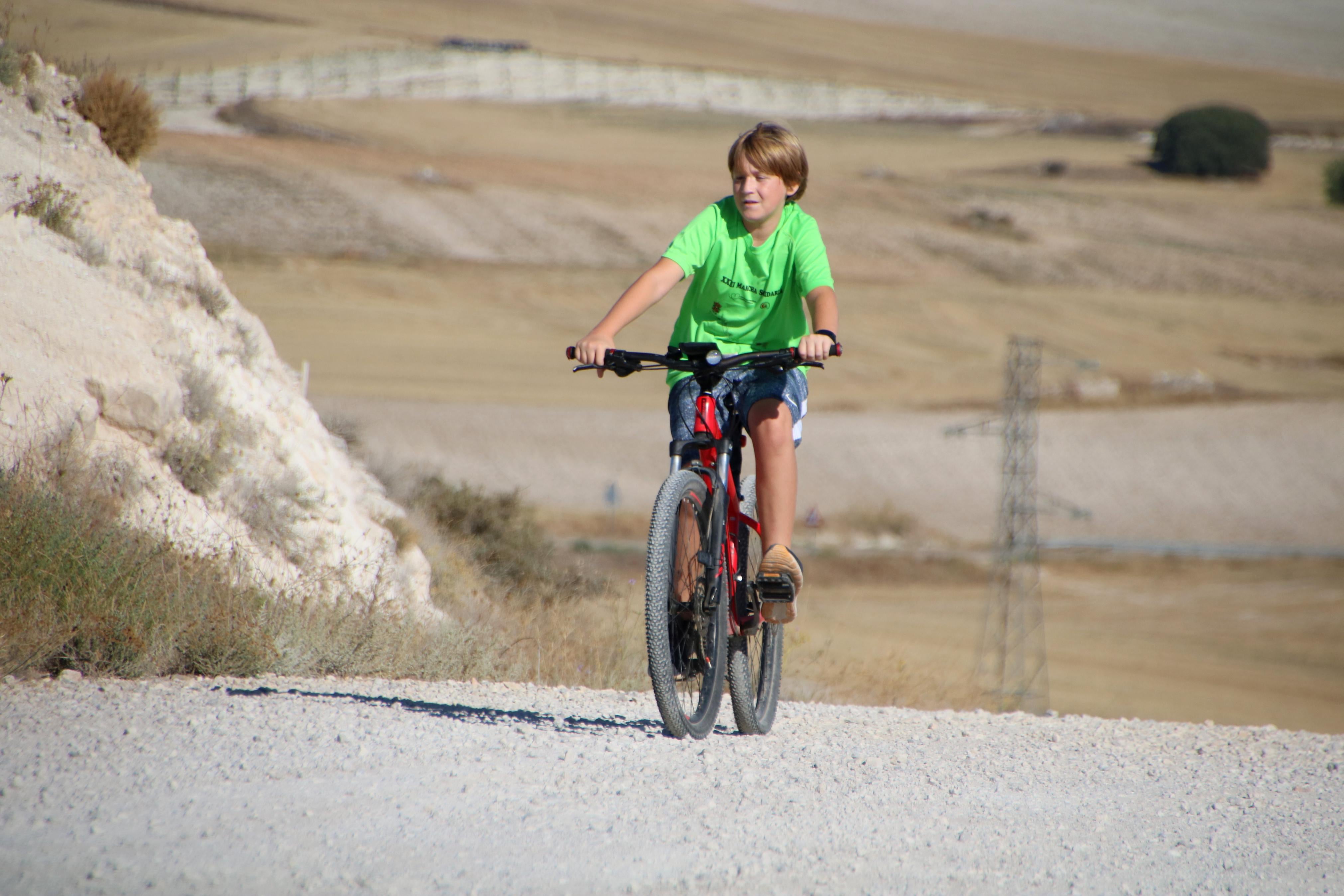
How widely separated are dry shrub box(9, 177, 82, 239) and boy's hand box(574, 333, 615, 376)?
4.97m

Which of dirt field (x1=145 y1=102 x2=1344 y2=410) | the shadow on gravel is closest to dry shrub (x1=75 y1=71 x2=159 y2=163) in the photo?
the shadow on gravel

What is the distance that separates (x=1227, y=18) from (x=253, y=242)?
217 ft

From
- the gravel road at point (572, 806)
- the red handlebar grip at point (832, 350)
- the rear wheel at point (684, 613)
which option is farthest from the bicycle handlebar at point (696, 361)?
the gravel road at point (572, 806)

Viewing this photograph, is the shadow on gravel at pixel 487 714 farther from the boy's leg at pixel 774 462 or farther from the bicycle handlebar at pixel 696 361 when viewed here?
the bicycle handlebar at pixel 696 361

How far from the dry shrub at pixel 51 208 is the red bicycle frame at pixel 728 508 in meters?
5.09

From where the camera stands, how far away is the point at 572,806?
3.51 metres

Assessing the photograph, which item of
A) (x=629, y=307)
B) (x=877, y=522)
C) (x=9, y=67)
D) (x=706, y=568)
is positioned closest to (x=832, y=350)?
(x=629, y=307)

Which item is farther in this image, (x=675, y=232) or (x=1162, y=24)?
(x=1162, y=24)

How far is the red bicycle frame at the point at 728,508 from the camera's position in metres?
4.51

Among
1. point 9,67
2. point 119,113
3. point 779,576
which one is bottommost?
point 779,576

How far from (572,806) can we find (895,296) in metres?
48.9

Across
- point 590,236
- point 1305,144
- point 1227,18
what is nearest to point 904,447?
point 590,236

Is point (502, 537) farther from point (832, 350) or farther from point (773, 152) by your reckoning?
point (832, 350)

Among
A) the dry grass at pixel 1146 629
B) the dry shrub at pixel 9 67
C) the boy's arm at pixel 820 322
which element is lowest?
the dry grass at pixel 1146 629
